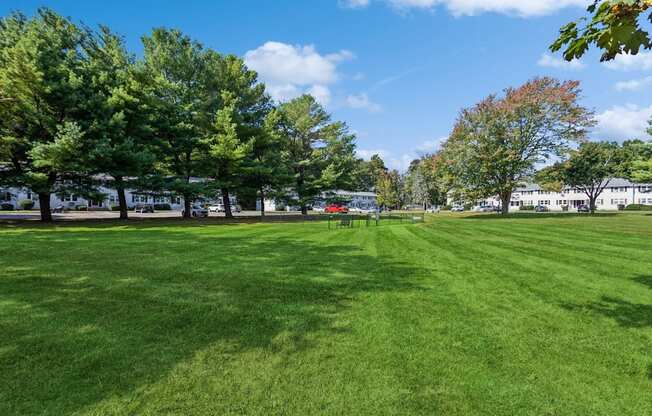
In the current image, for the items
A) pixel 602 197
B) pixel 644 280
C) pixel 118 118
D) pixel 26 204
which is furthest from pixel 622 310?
pixel 602 197

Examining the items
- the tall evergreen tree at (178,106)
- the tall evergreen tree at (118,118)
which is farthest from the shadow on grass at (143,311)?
the tall evergreen tree at (178,106)

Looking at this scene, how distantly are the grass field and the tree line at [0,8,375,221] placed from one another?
1742cm

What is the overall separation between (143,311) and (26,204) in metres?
66.2

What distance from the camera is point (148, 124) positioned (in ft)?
92.8

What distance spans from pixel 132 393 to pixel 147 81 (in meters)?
30.6

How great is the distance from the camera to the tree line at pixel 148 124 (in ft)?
73.0

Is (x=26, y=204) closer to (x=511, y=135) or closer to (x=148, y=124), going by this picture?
(x=148, y=124)

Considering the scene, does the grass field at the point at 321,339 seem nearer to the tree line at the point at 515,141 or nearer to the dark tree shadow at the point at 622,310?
the dark tree shadow at the point at 622,310

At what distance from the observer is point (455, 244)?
1517cm

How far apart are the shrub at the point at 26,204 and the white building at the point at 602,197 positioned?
7671 cm

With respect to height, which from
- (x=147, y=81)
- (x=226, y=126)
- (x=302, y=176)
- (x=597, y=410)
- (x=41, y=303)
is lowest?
(x=597, y=410)

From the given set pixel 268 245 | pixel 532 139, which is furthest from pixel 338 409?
pixel 532 139

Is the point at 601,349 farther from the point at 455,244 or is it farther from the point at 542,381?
the point at 455,244

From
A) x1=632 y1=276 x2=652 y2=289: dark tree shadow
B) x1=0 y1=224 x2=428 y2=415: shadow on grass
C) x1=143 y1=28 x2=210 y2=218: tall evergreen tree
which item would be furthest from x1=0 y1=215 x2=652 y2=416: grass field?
x1=143 y1=28 x2=210 y2=218: tall evergreen tree
